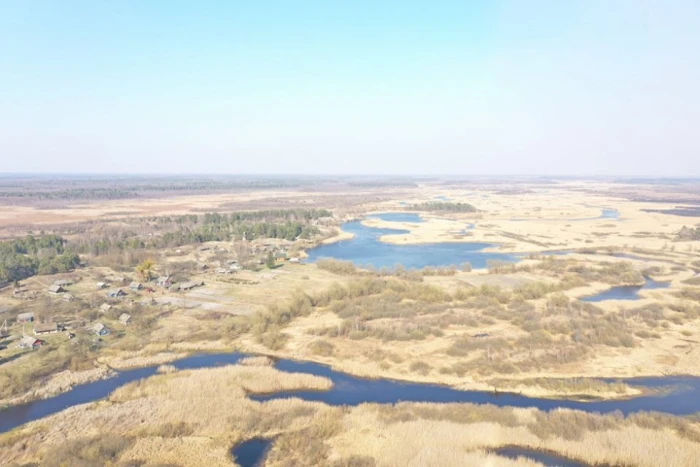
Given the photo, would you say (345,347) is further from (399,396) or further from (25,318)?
(25,318)

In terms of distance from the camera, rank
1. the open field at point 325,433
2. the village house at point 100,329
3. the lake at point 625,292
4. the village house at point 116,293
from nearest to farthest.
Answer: the open field at point 325,433
the village house at point 100,329
the village house at point 116,293
the lake at point 625,292

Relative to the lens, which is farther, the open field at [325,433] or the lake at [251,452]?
the lake at [251,452]

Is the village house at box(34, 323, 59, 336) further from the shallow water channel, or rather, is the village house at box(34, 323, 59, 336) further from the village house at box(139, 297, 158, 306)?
the shallow water channel

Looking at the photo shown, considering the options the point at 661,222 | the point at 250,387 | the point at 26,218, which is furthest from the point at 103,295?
the point at 661,222

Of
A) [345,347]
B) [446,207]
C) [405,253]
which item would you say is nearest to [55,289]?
[345,347]

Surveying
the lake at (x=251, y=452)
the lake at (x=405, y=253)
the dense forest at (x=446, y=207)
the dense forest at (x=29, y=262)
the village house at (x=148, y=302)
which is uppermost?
the dense forest at (x=446, y=207)

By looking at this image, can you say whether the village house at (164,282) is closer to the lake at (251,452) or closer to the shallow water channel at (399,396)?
the shallow water channel at (399,396)

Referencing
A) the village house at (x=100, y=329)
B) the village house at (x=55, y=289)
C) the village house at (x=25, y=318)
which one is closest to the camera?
the village house at (x=100, y=329)

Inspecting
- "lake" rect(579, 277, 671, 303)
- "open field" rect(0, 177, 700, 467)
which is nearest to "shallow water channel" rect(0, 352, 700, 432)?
"open field" rect(0, 177, 700, 467)

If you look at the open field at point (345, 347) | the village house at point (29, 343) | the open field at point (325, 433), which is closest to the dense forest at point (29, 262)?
the open field at point (345, 347)
